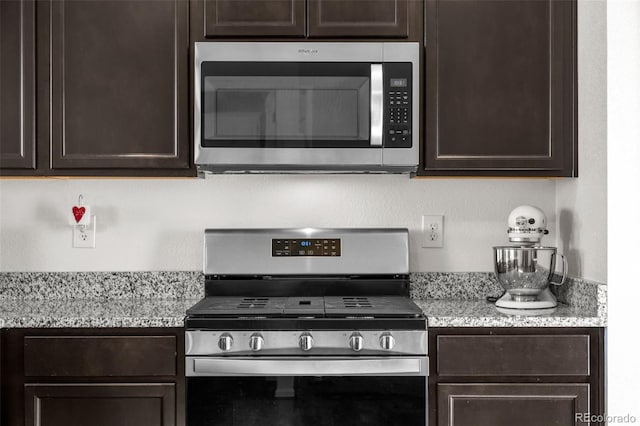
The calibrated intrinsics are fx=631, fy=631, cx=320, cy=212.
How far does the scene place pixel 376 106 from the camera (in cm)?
216

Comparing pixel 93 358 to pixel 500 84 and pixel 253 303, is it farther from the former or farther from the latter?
pixel 500 84

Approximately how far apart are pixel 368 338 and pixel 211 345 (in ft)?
1.58

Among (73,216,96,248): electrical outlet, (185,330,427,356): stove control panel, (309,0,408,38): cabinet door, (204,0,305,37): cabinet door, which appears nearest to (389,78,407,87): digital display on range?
(309,0,408,38): cabinet door

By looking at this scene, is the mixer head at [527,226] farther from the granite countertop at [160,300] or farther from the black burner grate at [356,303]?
the black burner grate at [356,303]

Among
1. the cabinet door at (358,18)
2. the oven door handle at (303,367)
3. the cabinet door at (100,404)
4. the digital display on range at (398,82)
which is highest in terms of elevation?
the cabinet door at (358,18)

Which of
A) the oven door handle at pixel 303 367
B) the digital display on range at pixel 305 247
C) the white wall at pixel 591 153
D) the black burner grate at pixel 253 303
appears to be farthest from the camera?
the digital display on range at pixel 305 247

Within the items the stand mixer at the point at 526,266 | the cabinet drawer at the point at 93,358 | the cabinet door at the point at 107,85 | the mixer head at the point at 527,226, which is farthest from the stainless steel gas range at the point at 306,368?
the cabinet door at the point at 107,85

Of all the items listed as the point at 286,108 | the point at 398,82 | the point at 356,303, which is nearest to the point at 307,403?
the point at 356,303

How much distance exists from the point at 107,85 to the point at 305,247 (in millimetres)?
923

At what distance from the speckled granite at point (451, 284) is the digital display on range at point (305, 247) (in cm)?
34

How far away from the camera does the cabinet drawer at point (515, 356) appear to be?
6.33 feet

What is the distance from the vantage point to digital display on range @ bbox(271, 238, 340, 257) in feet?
7.97

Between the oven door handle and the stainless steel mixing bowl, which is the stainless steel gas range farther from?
the stainless steel mixing bowl
